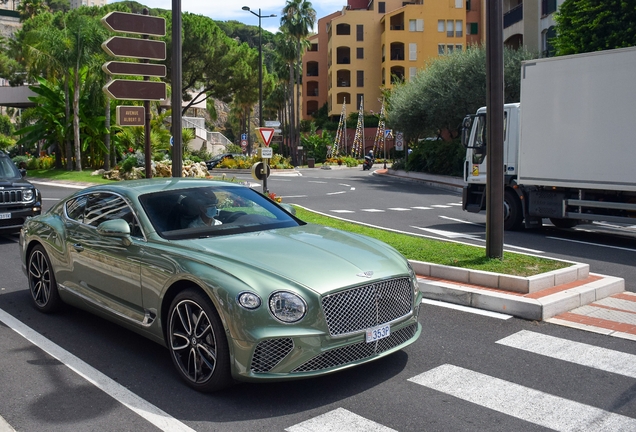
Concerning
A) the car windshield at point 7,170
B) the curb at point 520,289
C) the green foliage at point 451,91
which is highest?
the green foliage at point 451,91

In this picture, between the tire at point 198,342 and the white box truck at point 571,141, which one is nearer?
the tire at point 198,342

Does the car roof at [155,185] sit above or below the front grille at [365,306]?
above

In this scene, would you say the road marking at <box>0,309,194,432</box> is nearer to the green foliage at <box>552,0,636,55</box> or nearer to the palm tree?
the green foliage at <box>552,0,636,55</box>

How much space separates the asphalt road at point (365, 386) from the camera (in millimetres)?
4387

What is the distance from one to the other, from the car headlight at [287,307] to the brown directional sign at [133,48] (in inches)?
314

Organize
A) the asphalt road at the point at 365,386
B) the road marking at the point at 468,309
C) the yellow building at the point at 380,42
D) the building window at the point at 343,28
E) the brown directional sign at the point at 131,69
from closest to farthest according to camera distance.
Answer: the asphalt road at the point at 365,386, the road marking at the point at 468,309, the brown directional sign at the point at 131,69, the yellow building at the point at 380,42, the building window at the point at 343,28

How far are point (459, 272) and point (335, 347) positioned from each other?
3.80 metres

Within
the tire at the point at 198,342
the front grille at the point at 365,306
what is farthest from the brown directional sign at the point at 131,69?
the front grille at the point at 365,306

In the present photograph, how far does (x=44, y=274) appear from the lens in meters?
7.25

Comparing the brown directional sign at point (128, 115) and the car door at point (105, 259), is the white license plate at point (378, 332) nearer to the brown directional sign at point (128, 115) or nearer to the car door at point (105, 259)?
the car door at point (105, 259)

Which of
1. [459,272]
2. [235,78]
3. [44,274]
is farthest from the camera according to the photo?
[235,78]

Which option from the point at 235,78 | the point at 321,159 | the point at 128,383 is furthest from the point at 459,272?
the point at 321,159

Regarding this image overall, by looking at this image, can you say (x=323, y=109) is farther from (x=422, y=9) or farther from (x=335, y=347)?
(x=335, y=347)

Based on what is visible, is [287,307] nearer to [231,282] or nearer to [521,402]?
[231,282]
